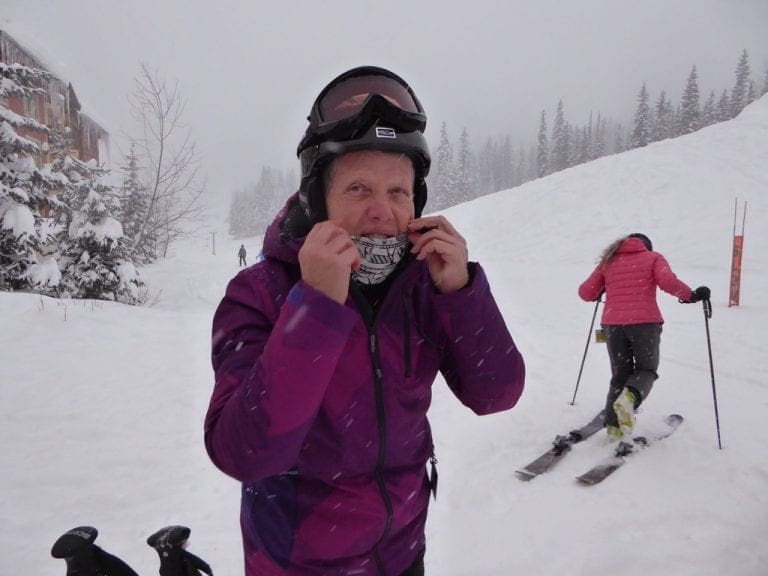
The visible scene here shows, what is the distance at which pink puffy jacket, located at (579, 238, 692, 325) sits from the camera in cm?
514

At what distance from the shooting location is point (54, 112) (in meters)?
28.0

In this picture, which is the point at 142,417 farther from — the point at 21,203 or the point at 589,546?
the point at 21,203

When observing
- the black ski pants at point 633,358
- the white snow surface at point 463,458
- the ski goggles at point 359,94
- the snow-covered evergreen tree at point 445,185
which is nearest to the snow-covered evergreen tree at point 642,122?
the snow-covered evergreen tree at point 445,185

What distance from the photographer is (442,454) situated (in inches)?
211

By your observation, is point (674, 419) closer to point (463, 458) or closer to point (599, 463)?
point (599, 463)

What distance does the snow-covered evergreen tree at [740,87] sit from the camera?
2442 inches

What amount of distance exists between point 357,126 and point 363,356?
85 centimetres

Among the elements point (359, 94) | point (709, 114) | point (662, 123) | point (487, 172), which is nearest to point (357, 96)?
point (359, 94)

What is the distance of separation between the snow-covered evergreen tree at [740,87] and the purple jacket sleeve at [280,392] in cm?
8172

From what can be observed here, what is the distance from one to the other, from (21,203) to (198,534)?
38.7 feet

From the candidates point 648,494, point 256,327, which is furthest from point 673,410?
point 256,327

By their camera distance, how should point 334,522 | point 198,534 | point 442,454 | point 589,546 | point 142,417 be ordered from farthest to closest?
point 142,417 < point 442,454 < point 198,534 < point 589,546 < point 334,522

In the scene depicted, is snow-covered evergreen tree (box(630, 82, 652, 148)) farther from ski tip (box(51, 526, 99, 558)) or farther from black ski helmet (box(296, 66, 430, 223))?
ski tip (box(51, 526, 99, 558))

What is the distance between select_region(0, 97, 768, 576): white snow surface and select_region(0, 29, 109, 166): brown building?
9.78m
